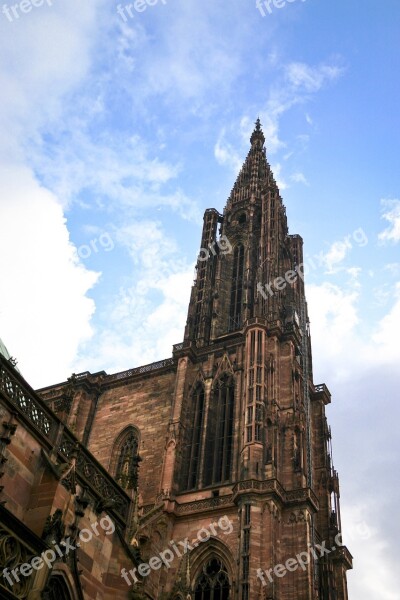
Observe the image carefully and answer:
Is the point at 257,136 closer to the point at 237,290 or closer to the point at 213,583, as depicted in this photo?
the point at 237,290

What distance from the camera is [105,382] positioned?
37.8 metres

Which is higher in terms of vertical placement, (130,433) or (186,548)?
(130,433)

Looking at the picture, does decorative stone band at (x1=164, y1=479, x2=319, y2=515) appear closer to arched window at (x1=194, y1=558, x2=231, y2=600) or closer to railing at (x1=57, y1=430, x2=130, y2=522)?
arched window at (x1=194, y1=558, x2=231, y2=600)

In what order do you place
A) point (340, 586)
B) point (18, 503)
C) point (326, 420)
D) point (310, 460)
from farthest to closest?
point (326, 420) < point (310, 460) < point (340, 586) < point (18, 503)

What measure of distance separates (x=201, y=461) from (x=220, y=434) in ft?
5.57

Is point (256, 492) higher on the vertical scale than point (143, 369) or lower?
lower

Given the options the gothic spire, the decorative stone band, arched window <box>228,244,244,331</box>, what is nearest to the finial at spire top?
the gothic spire

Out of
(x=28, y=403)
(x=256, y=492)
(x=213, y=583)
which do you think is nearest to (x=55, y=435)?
(x=28, y=403)

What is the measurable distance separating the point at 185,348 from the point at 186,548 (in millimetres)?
11557

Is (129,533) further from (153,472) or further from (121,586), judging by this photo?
(153,472)

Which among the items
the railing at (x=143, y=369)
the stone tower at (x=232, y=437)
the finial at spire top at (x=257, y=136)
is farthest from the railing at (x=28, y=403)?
the finial at spire top at (x=257, y=136)

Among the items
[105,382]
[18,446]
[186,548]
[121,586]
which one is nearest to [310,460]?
[186,548]

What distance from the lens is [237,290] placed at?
132 feet

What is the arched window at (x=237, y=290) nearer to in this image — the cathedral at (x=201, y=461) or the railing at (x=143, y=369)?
the cathedral at (x=201, y=461)
